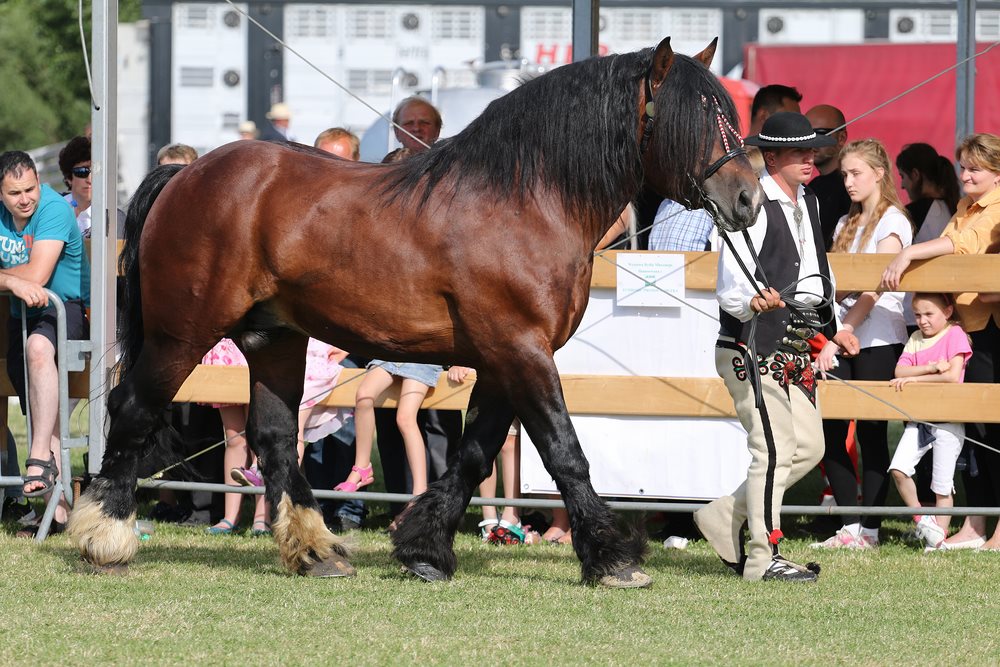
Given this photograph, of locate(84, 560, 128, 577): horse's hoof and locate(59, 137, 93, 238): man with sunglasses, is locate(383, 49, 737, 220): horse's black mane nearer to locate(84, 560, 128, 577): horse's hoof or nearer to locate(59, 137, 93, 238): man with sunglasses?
locate(84, 560, 128, 577): horse's hoof

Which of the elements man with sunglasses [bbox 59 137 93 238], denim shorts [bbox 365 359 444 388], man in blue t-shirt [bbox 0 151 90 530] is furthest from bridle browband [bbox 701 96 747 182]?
man with sunglasses [bbox 59 137 93 238]

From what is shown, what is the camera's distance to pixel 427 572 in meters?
5.28

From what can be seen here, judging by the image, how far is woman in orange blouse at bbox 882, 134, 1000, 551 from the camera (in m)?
6.43

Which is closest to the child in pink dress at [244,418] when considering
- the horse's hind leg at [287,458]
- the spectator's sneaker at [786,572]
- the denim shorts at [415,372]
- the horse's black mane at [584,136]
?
the denim shorts at [415,372]

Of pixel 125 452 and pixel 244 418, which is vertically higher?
pixel 125 452

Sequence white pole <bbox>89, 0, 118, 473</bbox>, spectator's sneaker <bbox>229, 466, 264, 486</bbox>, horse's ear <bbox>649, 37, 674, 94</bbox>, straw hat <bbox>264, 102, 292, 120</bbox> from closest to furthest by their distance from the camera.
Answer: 1. horse's ear <bbox>649, 37, 674, 94</bbox>
2. white pole <bbox>89, 0, 118, 473</bbox>
3. spectator's sneaker <bbox>229, 466, 264, 486</bbox>
4. straw hat <bbox>264, 102, 292, 120</bbox>

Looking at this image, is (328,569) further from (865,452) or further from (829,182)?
(829,182)

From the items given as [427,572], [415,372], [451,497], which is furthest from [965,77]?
[427,572]

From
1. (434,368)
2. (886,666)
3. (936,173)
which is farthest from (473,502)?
(936,173)

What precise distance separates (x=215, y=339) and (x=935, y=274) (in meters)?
3.24

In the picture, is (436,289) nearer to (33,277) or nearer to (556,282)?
(556,282)

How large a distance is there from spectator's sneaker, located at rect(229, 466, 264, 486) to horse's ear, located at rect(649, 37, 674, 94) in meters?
2.85

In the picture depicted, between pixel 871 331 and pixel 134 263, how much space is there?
3523mm

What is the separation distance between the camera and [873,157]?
6641mm
